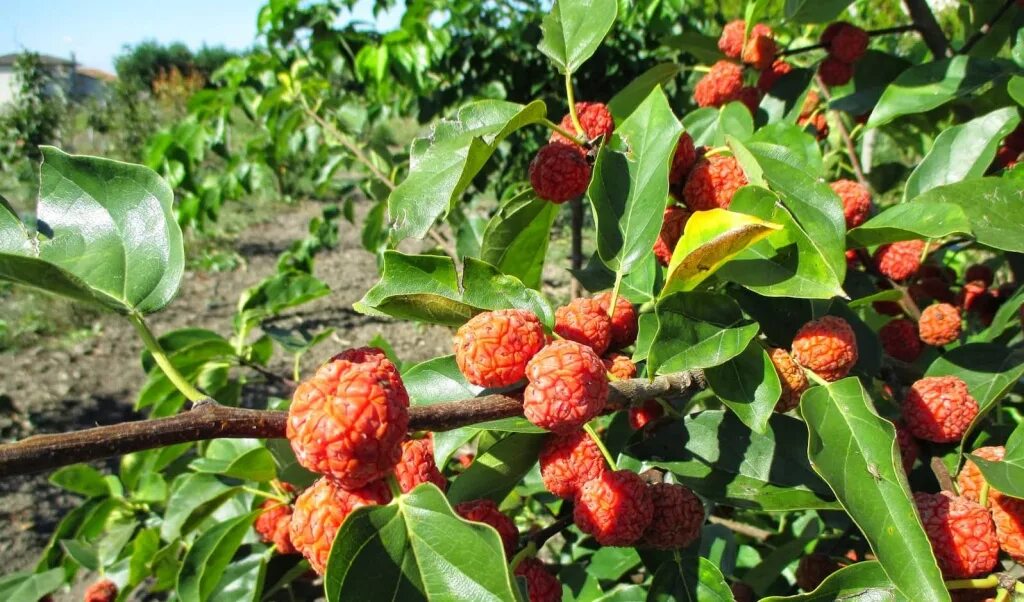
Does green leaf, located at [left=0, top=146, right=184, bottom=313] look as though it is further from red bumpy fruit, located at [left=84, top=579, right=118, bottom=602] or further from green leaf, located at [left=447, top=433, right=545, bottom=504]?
red bumpy fruit, located at [left=84, top=579, right=118, bottom=602]

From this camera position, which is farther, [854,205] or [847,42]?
[847,42]

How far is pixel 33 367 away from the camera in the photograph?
595 centimetres

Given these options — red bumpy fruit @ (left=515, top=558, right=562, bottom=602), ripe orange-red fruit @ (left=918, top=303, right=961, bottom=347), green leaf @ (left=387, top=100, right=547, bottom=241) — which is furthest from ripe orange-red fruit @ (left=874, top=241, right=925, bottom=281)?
red bumpy fruit @ (left=515, top=558, right=562, bottom=602)

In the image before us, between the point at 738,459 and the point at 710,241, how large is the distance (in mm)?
424

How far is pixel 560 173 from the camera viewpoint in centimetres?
103

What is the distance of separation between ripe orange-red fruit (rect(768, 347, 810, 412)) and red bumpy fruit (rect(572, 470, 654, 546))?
0.23 meters

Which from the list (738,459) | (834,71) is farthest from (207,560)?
(834,71)

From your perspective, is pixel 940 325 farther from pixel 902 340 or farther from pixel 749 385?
pixel 749 385

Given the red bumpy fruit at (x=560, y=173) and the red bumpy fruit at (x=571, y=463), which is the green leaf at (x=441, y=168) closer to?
the red bumpy fruit at (x=560, y=173)

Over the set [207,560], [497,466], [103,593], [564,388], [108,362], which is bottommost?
[108,362]

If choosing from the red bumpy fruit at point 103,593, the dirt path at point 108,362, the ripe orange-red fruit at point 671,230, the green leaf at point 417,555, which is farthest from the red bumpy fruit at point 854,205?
the dirt path at point 108,362

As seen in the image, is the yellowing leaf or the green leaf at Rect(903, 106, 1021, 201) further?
the green leaf at Rect(903, 106, 1021, 201)

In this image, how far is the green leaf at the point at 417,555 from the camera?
64 cm

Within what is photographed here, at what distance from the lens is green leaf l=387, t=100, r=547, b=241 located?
0.89 meters
